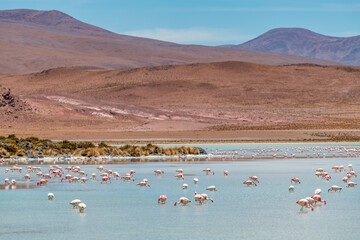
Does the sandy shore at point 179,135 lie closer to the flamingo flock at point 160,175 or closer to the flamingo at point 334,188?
the flamingo flock at point 160,175

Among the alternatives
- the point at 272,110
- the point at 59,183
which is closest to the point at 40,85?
the point at 272,110

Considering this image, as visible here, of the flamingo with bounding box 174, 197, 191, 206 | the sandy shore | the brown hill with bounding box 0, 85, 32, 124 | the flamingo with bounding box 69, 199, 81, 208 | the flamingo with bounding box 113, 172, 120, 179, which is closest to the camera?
the flamingo with bounding box 69, 199, 81, 208

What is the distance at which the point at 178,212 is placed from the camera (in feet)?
49.5

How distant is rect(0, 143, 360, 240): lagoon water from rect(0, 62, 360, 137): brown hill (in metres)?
41.6

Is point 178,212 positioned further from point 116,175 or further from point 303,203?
point 116,175

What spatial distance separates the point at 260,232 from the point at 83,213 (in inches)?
176

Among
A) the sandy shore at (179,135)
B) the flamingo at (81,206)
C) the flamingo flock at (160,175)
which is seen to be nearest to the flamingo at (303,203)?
the flamingo flock at (160,175)

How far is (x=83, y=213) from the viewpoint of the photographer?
49.5 ft

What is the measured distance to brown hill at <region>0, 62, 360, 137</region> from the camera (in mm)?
73750

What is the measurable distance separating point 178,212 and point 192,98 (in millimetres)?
101805

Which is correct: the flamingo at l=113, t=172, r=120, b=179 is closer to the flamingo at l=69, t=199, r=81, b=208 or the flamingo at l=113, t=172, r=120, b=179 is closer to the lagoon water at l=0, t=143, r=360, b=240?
the lagoon water at l=0, t=143, r=360, b=240

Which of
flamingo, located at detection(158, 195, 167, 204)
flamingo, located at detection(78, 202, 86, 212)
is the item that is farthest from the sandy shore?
flamingo, located at detection(78, 202, 86, 212)

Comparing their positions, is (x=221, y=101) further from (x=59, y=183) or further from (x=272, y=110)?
(x=59, y=183)

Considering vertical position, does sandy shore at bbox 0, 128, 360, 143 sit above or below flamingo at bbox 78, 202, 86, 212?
below
